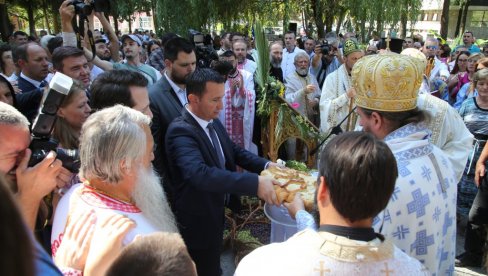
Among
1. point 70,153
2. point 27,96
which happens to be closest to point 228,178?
point 70,153

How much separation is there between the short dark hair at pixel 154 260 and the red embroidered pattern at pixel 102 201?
49cm

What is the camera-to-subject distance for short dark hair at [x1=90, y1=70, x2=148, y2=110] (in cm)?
238

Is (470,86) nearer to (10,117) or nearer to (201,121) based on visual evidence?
(201,121)

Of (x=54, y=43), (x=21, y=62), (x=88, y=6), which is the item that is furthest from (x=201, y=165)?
(x=54, y=43)

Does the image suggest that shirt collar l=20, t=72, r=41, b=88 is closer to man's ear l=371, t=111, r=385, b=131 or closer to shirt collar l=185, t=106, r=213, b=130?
shirt collar l=185, t=106, r=213, b=130

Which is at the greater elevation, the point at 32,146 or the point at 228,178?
the point at 32,146

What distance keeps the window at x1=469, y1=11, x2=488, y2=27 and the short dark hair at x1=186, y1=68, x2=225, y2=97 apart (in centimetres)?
4161

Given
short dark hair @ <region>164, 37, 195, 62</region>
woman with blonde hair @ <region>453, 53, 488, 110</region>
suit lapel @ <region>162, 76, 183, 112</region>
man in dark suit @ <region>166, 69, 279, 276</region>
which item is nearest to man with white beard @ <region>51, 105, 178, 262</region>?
man in dark suit @ <region>166, 69, 279, 276</region>

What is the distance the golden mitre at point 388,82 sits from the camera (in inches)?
73.0

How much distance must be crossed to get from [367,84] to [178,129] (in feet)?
3.78

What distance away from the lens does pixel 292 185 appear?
2.26 metres

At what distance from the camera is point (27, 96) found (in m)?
3.15

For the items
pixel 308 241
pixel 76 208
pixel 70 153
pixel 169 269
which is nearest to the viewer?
pixel 169 269

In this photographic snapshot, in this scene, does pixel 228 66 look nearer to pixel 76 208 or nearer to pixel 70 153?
pixel 70 153
